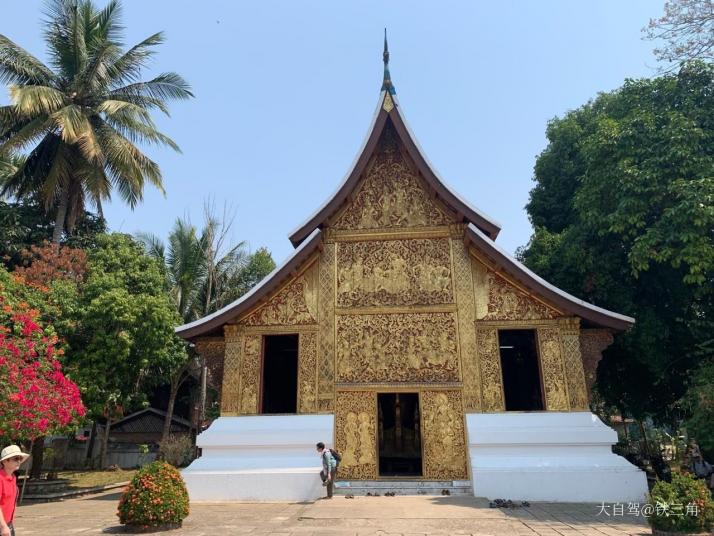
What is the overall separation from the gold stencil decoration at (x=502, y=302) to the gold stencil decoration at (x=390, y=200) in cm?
143

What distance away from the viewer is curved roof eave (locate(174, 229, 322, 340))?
9.52 m

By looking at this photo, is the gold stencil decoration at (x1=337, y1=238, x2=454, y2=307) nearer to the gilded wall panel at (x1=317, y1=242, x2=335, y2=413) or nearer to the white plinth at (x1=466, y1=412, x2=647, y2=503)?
the gilded wall panel at (x1=317, y1=242, x2=335, y2=413)

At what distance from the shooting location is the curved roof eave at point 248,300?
9523mm

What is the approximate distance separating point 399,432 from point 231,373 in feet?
18.2

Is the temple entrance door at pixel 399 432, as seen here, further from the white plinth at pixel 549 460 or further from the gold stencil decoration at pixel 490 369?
the white plinth at pixel 549 460

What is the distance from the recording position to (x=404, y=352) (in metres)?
9.28

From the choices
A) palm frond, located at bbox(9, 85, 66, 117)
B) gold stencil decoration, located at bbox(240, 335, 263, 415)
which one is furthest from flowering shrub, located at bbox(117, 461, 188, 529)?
palm frond, located at bbox(9, 85, 66, 117)

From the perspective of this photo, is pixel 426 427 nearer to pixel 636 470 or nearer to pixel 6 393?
pixel 636 470

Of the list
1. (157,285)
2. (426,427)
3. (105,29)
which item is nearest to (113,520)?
(426,427)

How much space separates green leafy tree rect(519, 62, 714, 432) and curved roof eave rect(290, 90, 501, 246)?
8.56 feet

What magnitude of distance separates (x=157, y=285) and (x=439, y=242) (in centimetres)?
1010

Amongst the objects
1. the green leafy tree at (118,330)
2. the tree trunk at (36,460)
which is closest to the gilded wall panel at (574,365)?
the green leafy tree at (118,330)

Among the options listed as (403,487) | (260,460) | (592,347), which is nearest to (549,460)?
(592,347)

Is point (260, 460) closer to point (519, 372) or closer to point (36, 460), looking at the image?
point (519, 372)
